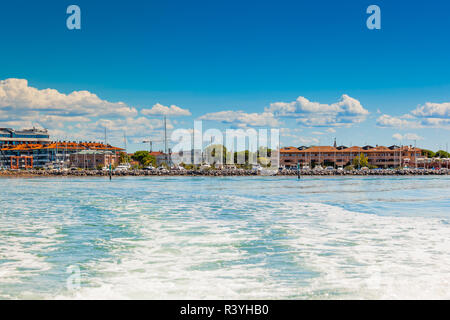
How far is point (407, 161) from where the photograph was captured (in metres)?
150

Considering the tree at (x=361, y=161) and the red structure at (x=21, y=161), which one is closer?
the tree at (x=361, y=161)

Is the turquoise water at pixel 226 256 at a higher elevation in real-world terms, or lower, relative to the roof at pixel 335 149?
lower

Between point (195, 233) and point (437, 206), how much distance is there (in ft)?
50.9

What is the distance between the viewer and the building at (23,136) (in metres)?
169

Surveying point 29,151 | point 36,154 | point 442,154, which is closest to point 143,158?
point 36,154

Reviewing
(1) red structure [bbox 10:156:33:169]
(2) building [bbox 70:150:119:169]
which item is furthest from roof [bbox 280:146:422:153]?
(1) red structure [bbox 10:156:33:169]

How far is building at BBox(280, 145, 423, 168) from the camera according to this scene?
492 feet

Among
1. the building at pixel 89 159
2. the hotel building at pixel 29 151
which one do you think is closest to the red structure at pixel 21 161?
the hotel building at pixel 29 151

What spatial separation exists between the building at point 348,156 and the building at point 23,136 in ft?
309

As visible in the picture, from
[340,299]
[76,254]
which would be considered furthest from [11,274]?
[340,299]

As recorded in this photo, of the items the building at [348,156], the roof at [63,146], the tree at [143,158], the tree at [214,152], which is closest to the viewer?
the tree at [214,152]

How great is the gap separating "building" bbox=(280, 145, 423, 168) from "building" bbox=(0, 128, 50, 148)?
94.2 meters

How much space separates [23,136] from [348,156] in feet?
394

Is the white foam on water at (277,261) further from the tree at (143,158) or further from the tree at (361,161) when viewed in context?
the tree at (143,158)
